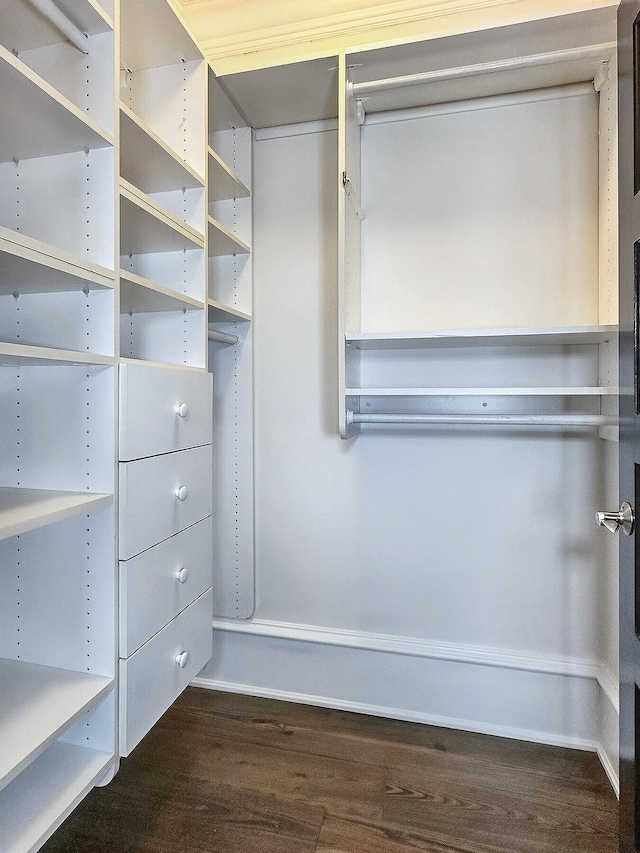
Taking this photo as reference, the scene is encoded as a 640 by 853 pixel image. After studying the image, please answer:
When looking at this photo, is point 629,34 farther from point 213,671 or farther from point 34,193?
point 213,671

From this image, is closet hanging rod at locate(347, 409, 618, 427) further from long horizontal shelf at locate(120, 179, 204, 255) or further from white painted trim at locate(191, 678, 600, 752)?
white painted trim at locate(191, 678, 600, 752)

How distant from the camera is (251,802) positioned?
4.82 ft

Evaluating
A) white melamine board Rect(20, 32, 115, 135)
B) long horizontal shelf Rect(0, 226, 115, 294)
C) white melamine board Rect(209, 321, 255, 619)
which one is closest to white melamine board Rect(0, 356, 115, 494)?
long horizontal shelf Rect(0, 226, 115, 294)

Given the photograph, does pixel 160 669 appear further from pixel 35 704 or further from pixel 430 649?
pixel 430 649

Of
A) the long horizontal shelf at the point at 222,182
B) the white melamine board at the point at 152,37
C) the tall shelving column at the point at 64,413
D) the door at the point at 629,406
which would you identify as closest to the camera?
the door at the point at 629,406

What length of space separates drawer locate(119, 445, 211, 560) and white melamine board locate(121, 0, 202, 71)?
1.14 metres

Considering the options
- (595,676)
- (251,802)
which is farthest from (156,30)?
(595,676)

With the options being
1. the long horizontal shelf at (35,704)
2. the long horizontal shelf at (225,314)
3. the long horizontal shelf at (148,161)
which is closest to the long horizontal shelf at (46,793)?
the long horizontal shelf at (35,704)

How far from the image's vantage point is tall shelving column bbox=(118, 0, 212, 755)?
46.3 inches

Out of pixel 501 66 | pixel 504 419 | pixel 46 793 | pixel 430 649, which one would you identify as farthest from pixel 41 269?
pixel 430 649

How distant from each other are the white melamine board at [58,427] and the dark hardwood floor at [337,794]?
3.15 ft

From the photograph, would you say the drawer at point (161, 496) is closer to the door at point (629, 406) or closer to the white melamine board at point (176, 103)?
the white melamine board at point (176, 103)

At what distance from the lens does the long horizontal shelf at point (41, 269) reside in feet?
2.86

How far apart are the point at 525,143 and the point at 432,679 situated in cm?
191
